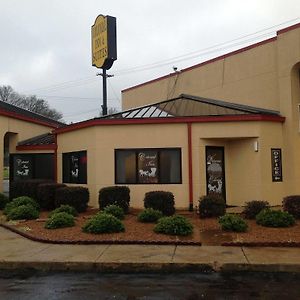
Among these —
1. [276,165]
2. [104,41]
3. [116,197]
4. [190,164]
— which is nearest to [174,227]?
[116,197]

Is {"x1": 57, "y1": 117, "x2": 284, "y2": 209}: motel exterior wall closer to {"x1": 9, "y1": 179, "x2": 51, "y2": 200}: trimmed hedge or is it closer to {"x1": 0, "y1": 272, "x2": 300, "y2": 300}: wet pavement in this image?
{"x1": 9, "y1": 179, "x2": 51, "y2": 200}: trimmed hedge

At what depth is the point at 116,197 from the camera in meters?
15.2

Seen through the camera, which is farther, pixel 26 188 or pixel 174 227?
pixel 26 188

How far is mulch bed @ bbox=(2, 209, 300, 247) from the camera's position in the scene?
10.2 metres

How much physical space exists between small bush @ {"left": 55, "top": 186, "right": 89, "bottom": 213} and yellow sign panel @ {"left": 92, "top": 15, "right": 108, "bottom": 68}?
15.5m

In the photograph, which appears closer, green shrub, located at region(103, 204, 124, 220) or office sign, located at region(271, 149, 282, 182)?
green shrub, located at region(103, 204, 124, 220)

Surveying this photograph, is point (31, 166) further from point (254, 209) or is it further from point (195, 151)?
point (254, 209)

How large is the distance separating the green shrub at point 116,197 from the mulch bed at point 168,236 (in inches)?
78.8

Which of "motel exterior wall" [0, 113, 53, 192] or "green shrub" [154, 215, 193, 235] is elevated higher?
"motel exterior wall" [0, 113, 53, 192]

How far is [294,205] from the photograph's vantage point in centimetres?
1328

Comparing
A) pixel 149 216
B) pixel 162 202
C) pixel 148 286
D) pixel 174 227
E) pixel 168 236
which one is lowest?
pixel 148 286

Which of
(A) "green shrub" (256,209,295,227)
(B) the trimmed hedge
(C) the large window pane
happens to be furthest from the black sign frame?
(B) the trimmed hedge

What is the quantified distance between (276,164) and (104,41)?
16533 mm

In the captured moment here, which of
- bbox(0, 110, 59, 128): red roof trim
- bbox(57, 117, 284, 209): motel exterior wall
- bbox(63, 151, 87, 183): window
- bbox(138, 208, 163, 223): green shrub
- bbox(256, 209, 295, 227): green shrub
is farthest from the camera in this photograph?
bbox(0, 110, 59, 128): red roof trim
